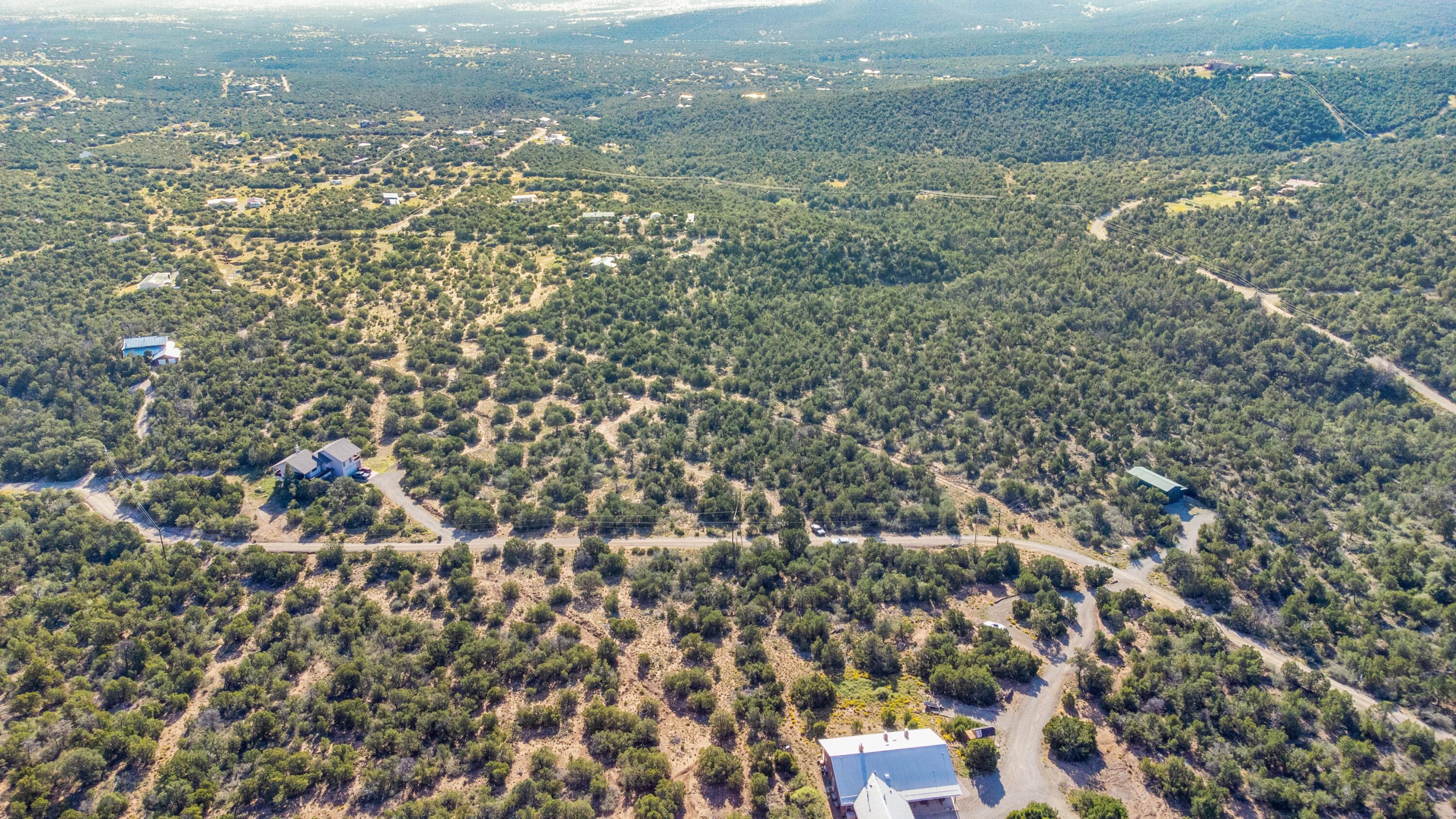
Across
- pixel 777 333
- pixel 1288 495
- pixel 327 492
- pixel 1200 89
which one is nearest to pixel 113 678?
pixel 327 492

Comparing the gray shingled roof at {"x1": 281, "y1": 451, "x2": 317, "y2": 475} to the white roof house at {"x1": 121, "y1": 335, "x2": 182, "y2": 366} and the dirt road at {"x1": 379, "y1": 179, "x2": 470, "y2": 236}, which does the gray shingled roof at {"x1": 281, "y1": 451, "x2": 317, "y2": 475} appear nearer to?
the white roof house at {"x1": 121, "y1": 335, "x2": 182, "y2": 366}

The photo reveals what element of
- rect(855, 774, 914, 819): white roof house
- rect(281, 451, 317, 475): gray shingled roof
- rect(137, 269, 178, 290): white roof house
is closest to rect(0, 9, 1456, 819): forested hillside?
rect(281, 451, 317, 475): gray shingled roof

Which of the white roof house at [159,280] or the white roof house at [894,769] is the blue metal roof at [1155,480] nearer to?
the white roof house at [894,769]

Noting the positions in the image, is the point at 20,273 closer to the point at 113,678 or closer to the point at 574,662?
the point at 113,678

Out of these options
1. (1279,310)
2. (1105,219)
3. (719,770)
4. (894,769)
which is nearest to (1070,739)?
(894,769)

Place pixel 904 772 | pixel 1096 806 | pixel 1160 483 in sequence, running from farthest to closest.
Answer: pixel 1160 483 < pixel 904 772 < pixel 1096 806

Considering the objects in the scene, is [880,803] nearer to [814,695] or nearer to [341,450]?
[814,695]
